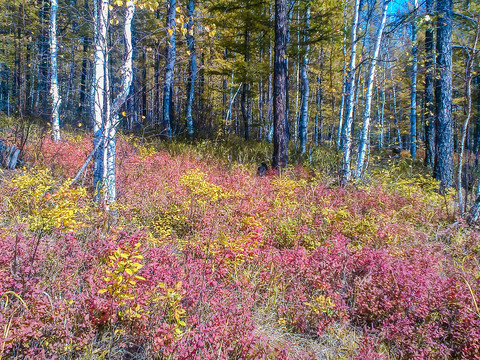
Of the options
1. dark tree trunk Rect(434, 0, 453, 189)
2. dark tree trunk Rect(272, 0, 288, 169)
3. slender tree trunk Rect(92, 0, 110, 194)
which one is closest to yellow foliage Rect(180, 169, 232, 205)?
slender tree trunk Rect(92, 0, 110, 194)

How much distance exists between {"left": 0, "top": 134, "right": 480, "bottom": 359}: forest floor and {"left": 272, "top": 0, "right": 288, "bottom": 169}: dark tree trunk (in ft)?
12.3

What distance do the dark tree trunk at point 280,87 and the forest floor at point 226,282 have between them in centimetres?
375

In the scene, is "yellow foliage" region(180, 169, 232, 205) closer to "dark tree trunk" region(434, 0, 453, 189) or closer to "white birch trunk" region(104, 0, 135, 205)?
"white birch trunk" region(104, 0, 135, 205)

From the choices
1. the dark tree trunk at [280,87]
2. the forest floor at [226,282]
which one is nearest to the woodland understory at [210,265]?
the forest floor at [226,282]

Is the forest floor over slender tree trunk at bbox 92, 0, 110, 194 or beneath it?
beneath

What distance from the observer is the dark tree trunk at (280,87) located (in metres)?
8.73

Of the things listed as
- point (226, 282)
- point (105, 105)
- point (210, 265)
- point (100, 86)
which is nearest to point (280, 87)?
point (100, 86)

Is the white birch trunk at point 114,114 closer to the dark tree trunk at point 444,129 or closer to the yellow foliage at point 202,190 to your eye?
the yellow foliage at point 202,190

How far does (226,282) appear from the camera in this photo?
3229mm

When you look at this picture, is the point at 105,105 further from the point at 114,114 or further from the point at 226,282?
the point at 226,282

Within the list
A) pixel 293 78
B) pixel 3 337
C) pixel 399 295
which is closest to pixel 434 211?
pixel 399 295

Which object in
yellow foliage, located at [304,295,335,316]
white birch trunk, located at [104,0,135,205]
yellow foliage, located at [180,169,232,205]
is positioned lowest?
yellow foliage, located at [304,295,335,316]

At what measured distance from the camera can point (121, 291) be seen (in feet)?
7.50

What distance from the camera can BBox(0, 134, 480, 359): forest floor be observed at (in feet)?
7.28
